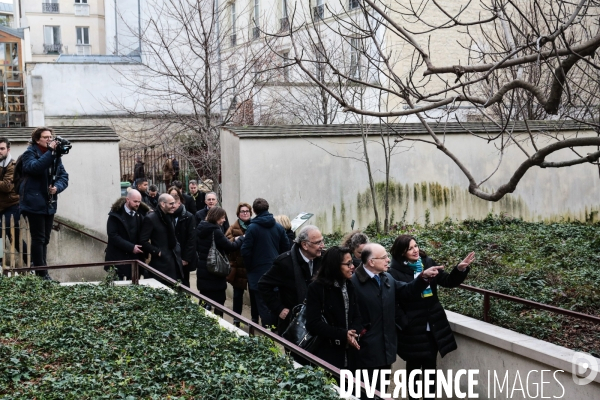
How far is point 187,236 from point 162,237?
804 mm

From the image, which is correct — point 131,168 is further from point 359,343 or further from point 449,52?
point 359,343

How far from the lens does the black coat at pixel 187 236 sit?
39.3ft

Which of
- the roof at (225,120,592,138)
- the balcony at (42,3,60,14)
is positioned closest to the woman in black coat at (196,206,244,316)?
the roof at (225,120,592,138)

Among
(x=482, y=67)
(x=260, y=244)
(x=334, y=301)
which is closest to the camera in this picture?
(x=334, y=301)

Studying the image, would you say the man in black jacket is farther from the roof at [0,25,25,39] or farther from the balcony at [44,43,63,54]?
the balcony at [44,43,63,54]

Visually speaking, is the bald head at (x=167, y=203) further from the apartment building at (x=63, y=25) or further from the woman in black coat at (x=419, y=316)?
the apartment building at (x=63, y=25)

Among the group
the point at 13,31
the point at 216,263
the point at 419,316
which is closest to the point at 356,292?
the point at 419,316

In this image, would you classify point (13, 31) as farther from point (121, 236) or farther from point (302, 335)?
point (302, 335)

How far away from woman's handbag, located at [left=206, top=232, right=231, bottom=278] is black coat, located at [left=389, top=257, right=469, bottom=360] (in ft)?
11.7

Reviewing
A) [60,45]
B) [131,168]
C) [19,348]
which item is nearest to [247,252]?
[19,348]

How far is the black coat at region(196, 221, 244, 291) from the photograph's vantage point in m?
11.1

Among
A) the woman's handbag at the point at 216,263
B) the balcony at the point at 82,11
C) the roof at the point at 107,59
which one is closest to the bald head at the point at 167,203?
the woman's handbag at the point at 216,263

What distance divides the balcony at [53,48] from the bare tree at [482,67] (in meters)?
47.4

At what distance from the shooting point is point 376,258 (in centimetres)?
735
